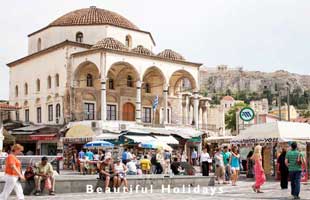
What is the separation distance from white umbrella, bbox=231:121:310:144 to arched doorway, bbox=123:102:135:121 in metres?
21.3

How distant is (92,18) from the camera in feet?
144

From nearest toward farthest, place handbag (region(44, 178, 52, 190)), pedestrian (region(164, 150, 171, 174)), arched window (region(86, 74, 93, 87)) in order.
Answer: handbag (region(44, 178, 52, 190))
pedestrian (region(164, 150, 171, 174))
arched window (region(86, 74, 93, 87))

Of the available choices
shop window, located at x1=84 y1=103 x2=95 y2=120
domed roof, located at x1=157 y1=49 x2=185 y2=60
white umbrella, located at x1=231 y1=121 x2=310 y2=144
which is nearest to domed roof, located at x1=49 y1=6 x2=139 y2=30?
domed roof, located at x1=157 y1=49 x2=185 y2=60

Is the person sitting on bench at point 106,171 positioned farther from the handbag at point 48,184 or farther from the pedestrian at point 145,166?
the pedestrian at point 145,166

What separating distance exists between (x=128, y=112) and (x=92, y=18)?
26.9 ft

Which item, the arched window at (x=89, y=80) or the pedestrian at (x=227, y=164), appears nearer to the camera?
the pedestrian at (x=227, y=164)

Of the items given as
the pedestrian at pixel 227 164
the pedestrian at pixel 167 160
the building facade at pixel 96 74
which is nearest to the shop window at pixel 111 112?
the building facade at pixel 96 74

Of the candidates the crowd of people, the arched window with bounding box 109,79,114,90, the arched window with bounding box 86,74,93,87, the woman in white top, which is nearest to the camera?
the crowd of people

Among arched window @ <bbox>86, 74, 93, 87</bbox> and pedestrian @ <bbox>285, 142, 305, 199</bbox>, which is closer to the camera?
pedestrian @ <bbox>285, 142, 305, 199</bbox>

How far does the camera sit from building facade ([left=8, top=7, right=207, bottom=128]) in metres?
39.5

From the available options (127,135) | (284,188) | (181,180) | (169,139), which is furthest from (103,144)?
(284,188)

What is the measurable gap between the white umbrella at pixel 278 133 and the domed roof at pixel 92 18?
2380 cm

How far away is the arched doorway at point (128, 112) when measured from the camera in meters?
43.0

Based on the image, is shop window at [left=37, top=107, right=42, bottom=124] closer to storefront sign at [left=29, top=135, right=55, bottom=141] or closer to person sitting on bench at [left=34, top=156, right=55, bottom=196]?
storefront sign at [left=29, top=135, right=55, bottom=141]
